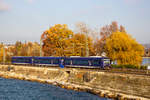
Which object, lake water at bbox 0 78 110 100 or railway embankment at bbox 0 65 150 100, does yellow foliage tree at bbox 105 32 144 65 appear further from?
lake water at bbox 0 78 110 100

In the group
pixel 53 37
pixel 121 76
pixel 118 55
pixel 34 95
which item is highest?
pixel 53 37

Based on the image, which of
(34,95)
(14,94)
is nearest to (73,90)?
(34,95)

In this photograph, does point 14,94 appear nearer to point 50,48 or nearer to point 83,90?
point 83,90

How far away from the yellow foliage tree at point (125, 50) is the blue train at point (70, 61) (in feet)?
16.4

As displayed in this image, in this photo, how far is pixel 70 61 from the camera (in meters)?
44.6

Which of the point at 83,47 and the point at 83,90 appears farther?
the point at 83,47

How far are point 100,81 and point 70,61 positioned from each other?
13.4 metres

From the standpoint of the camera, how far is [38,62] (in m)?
52.4

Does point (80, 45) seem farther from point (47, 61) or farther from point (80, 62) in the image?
point (80, 62)

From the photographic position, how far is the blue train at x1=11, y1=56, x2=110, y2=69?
39.6 meters

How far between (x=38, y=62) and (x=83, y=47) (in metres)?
13.7

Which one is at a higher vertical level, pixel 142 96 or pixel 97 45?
pixel 97 45

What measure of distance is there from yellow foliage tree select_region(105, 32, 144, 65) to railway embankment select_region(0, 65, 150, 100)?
11341mm

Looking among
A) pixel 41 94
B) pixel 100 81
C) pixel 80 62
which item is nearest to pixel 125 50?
pixel 80 62
